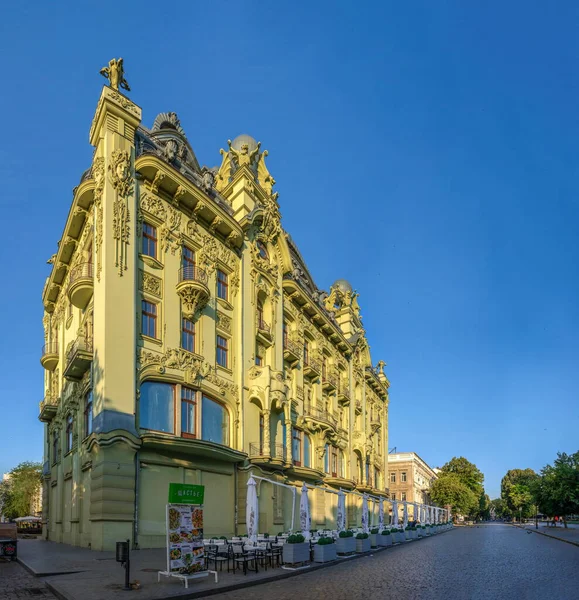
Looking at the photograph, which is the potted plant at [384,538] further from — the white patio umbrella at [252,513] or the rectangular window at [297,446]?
the white patio umbrella at [252,513]

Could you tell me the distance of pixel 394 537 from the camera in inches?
1299

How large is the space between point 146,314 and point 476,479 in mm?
98982

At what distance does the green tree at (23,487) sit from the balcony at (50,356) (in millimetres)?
46727

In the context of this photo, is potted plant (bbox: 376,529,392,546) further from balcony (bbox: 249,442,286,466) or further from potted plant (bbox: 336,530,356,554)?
potted plant (bbox: 336,530,356,554)

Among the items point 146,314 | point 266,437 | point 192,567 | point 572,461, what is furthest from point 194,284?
point 572,461

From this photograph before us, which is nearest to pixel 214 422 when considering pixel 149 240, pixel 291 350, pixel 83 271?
pixel 149 240

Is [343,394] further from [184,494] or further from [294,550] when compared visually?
[184,494]

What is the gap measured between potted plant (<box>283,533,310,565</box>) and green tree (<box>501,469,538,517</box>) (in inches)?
4038

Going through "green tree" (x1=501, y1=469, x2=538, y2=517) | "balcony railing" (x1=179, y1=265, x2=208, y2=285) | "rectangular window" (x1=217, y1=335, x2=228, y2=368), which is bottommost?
"green tree" (x1=501, y1=469, x2=538, y2=517)

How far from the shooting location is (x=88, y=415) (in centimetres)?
2689

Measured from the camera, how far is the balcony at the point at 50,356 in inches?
1462

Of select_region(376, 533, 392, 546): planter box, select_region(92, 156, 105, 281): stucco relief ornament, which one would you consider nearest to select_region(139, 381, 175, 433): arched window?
select_region(92, 156, 105, 281): stucco relief ornament

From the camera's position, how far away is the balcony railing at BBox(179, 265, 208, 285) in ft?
91.8

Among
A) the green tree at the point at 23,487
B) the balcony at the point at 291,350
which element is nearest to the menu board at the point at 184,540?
the balcony at the point at 291,350
